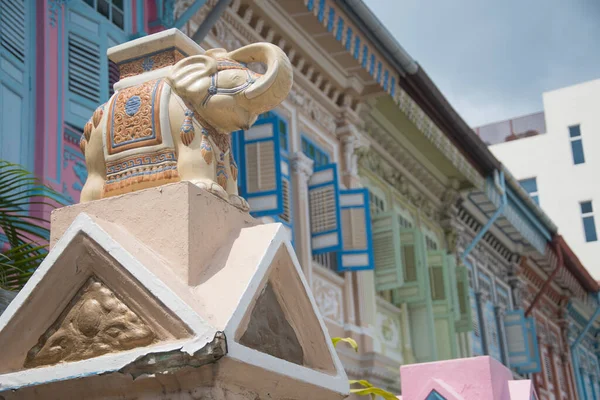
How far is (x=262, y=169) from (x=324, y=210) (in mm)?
1658

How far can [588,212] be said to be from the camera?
91.2 ft

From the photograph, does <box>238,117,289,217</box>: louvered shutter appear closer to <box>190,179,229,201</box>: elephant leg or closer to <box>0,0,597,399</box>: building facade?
<box>0,0,597,399</box>: building facade

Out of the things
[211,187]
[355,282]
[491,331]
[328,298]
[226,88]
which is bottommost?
[211,187]

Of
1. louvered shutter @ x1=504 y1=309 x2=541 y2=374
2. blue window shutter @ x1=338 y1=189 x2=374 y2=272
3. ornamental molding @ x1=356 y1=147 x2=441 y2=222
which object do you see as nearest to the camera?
blue window shutter @ x1=338 y1=189 x2=374 y2=272

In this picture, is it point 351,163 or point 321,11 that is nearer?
point 321,11

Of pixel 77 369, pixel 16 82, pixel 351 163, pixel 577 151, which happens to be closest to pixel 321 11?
pixel 351 163

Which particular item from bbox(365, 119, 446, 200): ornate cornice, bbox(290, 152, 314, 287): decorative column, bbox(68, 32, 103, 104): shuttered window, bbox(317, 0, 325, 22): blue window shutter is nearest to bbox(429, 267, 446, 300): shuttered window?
bbox(365, 119, 446, 200): ornate cornice

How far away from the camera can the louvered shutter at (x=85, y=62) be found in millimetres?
7363

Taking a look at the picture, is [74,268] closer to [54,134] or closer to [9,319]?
[9,319]

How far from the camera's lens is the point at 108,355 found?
7.64ft

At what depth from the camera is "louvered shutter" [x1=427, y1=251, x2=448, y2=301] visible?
46.3 feet

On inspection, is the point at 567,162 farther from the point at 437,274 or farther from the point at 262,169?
the point at 262,169

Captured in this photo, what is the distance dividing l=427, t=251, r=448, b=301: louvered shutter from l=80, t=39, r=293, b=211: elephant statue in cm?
1153

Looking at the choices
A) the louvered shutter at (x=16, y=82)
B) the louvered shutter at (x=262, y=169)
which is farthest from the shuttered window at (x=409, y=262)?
the louvered shutter at (x=16, y=82)
